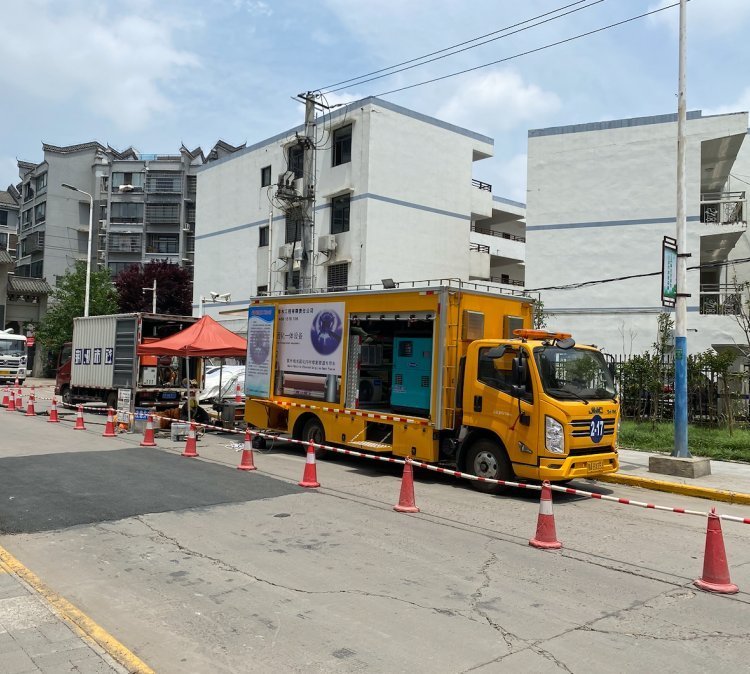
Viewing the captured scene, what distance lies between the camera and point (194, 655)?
4.46 meters

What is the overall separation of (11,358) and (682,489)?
42.9 m

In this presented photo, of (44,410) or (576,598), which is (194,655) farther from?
(44,410)

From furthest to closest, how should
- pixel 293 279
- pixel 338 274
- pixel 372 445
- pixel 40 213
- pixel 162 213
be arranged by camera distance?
1. pixel 40 213
2. pixel 162 213
3. pixel 293 279
4. pixel 338 274
5. pixel 372 445

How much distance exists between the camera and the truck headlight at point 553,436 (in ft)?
31.9

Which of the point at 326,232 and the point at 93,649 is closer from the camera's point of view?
the point at 93,649

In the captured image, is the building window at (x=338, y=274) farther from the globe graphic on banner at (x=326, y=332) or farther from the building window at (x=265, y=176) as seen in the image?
the globe graphic on banner at (x=326, y=332)

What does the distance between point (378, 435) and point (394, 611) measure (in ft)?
23.7

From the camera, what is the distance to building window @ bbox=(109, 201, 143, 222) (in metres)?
65.1

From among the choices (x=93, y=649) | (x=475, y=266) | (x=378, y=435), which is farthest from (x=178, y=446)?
(x=475, y=266)

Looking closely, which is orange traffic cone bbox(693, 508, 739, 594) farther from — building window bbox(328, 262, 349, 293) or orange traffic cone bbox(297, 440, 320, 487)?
building window bbox(328, 262, 349, 293)

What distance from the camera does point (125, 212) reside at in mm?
65250

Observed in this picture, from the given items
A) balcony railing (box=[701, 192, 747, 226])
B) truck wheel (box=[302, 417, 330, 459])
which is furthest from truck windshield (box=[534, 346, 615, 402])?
balcony railing (box=[701, 192, 747, 226])

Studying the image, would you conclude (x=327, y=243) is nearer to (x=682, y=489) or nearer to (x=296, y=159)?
(x=296, y=159)

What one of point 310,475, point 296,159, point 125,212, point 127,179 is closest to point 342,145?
point 296,159
